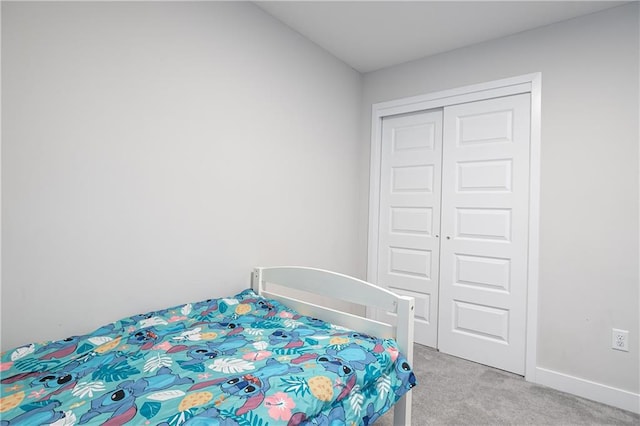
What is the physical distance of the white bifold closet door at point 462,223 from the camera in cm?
242

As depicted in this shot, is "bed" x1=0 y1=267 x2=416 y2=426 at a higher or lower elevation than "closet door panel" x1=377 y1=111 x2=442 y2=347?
lower

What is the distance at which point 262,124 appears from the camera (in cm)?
224

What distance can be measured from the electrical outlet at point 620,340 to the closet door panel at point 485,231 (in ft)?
1.55

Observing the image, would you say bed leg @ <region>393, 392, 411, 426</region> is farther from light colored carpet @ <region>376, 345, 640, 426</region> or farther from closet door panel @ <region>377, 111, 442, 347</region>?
closet door panel @ <region>377, 111, 442, 347</region>

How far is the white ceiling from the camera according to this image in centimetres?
213

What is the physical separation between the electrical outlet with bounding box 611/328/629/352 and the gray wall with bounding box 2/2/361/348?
204 cm

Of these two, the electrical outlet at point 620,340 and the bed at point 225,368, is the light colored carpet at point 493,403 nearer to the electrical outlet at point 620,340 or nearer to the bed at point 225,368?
the electrical outlet at point 620,340

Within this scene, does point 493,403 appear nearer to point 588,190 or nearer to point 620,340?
point 620,340

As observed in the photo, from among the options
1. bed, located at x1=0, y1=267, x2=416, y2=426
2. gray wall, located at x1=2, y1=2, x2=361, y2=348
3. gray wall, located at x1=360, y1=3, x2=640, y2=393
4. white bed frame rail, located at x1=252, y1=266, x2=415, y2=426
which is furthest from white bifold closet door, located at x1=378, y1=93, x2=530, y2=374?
bed, located at x1=0, y1=267, x2=416, y2=426

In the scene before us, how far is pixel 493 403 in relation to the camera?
6.52ft

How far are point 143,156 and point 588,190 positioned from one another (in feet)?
8.59

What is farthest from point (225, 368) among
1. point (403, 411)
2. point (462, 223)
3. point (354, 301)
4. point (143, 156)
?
point (462, 223)

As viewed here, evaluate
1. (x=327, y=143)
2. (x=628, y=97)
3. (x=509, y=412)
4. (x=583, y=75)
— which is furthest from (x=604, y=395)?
(x=327, y=143)

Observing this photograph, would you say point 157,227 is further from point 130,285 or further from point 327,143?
point 327,143
